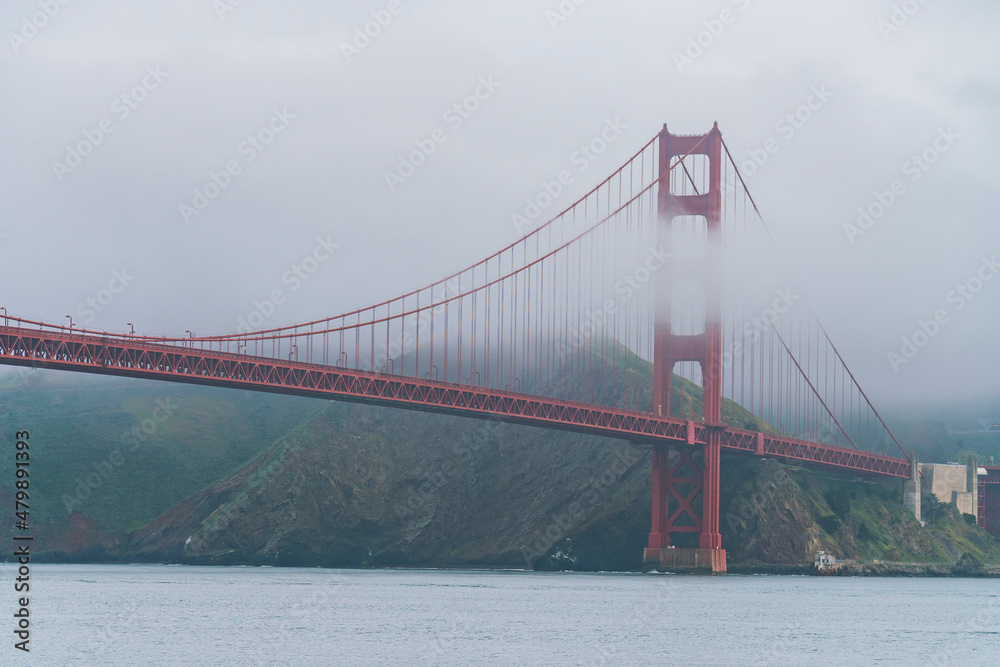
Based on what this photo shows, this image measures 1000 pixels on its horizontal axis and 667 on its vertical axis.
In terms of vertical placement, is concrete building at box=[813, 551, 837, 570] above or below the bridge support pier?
below

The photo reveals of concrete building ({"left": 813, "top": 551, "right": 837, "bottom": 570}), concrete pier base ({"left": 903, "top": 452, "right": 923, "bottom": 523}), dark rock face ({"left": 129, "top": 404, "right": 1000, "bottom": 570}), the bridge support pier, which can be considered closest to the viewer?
the bridge support pier

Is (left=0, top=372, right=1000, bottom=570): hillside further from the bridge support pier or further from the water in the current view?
the water

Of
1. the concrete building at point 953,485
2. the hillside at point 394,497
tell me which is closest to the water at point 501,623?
the hillside at point 394,497

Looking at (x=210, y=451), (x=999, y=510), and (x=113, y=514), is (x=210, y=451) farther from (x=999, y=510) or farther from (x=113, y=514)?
(x=999, y=510)

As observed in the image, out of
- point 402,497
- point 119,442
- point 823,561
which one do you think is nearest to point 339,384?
point 823,561

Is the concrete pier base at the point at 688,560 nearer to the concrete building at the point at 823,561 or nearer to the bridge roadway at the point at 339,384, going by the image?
the bridge roadway at the point at 339,384

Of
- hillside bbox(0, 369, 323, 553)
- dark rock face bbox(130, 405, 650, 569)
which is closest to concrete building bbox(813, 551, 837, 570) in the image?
dark rock face bbox(130, 405, 650, 569)
